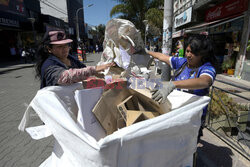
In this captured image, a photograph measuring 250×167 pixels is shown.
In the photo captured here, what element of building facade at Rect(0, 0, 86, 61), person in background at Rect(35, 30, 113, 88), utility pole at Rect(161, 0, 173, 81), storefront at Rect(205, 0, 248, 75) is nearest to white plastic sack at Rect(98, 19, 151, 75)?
person in background at Rect(35, 30, 113, 88)

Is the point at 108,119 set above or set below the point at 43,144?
above

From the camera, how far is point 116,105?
1.46 metres

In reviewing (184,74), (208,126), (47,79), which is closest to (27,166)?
(47,79)

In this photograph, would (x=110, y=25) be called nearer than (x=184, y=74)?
Yes

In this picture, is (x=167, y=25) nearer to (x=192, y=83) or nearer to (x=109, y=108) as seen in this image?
(x=192, y=83)

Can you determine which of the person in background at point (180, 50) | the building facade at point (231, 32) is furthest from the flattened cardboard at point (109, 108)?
the person in background at point (180, 50)

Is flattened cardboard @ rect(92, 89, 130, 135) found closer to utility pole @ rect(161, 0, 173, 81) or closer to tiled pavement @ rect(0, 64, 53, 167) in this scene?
tiled pavement @ rect(0, 64, 53, 167)

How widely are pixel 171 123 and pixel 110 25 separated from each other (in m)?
1.17

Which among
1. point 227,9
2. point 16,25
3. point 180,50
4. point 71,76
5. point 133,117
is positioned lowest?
point 133,117

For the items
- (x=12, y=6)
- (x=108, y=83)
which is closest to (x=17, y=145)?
(x=108, y=83)

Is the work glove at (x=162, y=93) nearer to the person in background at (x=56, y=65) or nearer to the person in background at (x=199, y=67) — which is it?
the person in background at (x=199, y=67)

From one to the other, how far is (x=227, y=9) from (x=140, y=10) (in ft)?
30.9

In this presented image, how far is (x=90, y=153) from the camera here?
86 cm

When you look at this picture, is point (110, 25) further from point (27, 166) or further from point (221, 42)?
point (221, 42)
